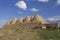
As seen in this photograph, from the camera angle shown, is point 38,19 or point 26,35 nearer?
point 26,35

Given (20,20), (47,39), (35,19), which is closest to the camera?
(47,39)

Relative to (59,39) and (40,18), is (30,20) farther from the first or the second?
Answer: (59,39)

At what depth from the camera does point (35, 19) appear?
93.0 m

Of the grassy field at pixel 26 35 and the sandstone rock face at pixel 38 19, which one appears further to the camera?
the sandstone rock face at pixel 38 19

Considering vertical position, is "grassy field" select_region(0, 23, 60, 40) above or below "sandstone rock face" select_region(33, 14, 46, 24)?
below

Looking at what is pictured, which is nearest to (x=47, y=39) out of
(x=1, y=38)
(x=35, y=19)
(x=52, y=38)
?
(x=52, y=38)

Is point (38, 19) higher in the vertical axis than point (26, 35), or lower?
higher

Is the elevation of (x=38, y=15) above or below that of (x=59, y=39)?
above

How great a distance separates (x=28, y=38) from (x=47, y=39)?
2.46 meters

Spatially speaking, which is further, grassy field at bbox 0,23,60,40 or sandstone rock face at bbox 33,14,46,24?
sandstone rock face at bbox 33,14,46,24

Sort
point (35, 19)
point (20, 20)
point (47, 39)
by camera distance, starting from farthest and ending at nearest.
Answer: point (20, 20)
point (35, 19)
point (47, 39)

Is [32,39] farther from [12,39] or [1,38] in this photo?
[1,38]

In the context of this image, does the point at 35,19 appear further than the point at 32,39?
Yes

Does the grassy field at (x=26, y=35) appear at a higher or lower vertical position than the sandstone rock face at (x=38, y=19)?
lower
